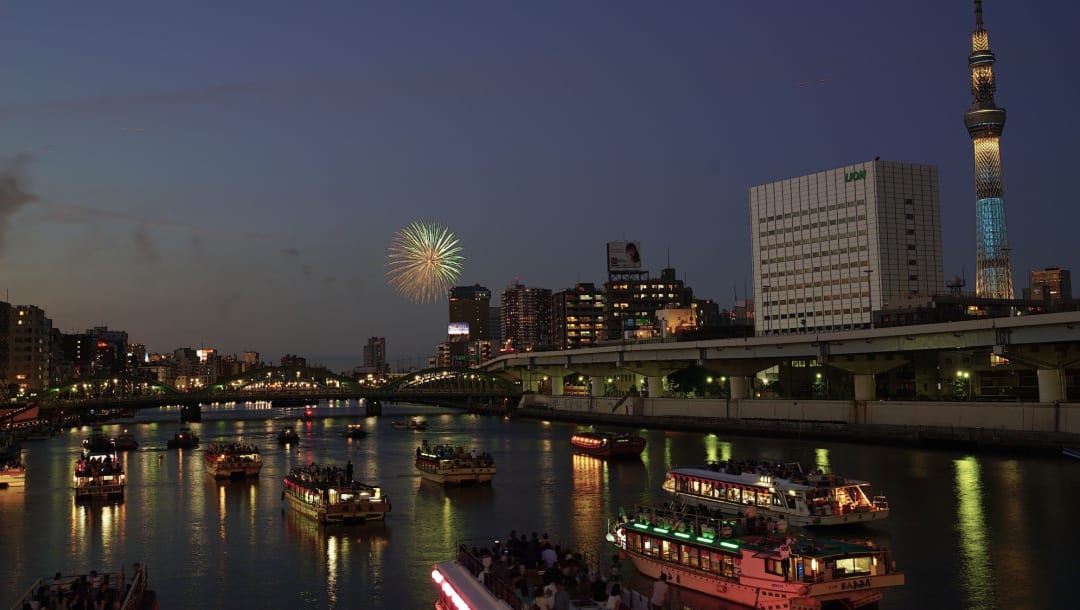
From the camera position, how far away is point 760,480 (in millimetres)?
47656

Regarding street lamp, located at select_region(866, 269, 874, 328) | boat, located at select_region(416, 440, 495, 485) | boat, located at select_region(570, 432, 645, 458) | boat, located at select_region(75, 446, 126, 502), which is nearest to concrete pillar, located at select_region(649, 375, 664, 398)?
boat, located at select_region(570, 432, 645, 458)

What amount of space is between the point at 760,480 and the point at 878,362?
196 ft

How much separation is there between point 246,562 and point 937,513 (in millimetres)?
35290

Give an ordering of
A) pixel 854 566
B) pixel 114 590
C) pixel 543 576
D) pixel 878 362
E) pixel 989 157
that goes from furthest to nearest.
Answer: pixel 989 157 → pixel 878 362 → pixel 114 590 → pixel 854 566 → pixel 543 576

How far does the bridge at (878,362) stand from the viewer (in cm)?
8200

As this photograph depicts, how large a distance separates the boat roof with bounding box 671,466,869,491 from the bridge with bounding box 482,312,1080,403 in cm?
4018

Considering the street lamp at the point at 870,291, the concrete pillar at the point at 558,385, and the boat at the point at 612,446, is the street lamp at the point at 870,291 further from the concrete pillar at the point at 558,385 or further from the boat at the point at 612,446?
the boat at the point at 612,446

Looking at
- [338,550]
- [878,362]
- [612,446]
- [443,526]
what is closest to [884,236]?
[878,362]

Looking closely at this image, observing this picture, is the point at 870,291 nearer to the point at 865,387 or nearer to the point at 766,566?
the point at 865,387

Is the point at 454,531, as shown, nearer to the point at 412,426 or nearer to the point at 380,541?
the point at 380,541

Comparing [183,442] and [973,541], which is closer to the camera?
[973,541]

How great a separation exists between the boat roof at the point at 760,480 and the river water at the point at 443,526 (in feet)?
9.65

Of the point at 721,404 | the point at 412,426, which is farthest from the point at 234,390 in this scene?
the point at 721,404

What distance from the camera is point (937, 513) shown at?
168 feet
